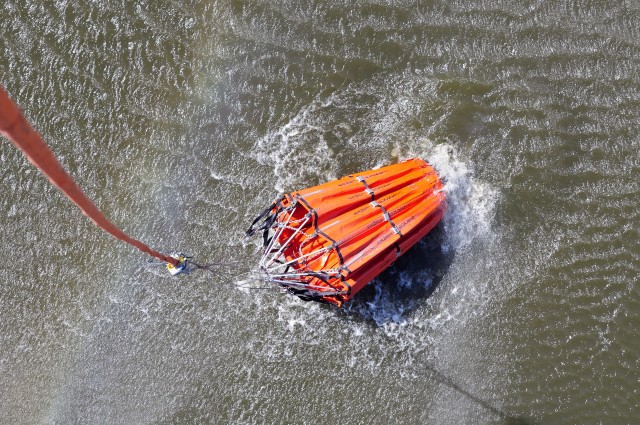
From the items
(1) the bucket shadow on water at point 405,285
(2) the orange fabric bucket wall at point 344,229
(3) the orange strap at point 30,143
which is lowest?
(1) the bucket shadow on water at point 405,285

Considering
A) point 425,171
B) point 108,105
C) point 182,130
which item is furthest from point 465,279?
point 108,105

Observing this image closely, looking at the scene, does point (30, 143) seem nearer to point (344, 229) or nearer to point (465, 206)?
point (344, 229)

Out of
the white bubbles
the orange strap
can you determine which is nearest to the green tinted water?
the white bubbles

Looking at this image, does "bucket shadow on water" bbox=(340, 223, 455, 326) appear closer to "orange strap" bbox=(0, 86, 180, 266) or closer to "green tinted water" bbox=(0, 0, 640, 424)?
"green tinted water" bbox=(0, 0, 640, 424)

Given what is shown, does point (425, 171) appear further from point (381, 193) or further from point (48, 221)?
point (48, 221)

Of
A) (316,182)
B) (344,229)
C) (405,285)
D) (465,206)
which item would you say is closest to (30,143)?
(344,229)

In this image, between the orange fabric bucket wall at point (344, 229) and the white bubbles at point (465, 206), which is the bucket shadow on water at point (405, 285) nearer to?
the white bubbles at point (465, 206)

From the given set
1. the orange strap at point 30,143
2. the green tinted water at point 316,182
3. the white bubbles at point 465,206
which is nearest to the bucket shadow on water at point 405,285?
the green tinted water at point 316,182
